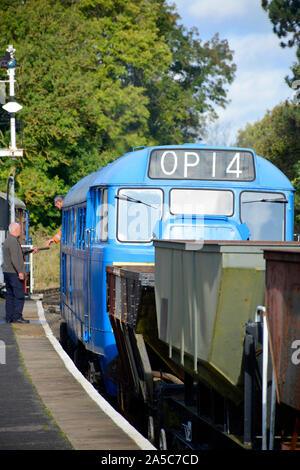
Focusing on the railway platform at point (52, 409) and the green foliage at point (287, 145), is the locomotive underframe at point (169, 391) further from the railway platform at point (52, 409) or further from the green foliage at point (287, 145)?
the green foliage at point (287, 145)

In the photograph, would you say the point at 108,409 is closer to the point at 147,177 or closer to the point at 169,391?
the point at 169,391

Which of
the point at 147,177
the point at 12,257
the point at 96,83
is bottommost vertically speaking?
Answer: the point at 12,257

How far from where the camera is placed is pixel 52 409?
8.29m

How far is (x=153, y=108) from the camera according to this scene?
54.3 metres

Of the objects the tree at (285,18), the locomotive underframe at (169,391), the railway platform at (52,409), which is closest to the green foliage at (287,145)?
the tree at (285,18)

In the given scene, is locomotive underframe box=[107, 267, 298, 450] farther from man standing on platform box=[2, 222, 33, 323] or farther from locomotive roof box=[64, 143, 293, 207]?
man standing on platform box=[2, 222, 33, 323]

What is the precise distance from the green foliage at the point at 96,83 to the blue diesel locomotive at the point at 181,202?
68.5 ft

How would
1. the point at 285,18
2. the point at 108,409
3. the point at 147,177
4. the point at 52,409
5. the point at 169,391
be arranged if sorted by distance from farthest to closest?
1. the point at 285,18
2. the point at 147,177
3. the point at 169,391
4. the point at 52,409
5. the point at 108,409

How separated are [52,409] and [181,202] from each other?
153 inches

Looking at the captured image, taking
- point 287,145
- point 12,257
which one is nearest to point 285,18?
point 287,145

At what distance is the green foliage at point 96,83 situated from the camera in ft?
132

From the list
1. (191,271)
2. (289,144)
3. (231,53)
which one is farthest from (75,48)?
(191,271)

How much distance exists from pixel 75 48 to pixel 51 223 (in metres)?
9.54
